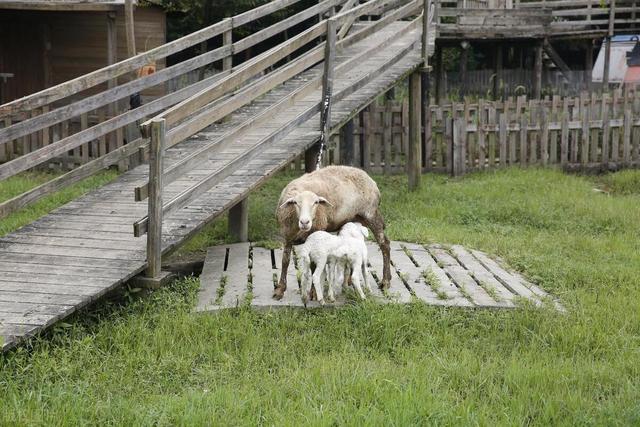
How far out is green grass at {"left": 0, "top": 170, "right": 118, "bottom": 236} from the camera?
10.0m

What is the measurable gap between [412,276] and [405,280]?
0.58ft

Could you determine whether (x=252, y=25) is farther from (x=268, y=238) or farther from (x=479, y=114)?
(x=268, y=238)

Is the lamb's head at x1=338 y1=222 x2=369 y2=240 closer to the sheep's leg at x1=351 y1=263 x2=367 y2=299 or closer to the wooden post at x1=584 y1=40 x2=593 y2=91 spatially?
the sheep's leg at x1=351 y1=263 x2=367 y2=299

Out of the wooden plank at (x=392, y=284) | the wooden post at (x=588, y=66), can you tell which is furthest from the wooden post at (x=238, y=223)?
the wooden post at (x=588, y=66)

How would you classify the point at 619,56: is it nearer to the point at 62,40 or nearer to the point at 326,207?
the point at 62,40

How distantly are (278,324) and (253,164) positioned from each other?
2.84 m

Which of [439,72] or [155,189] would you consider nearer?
[155,189]

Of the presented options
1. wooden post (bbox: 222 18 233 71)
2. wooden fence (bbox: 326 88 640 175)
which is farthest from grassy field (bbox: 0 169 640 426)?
wooden fence (bbox: 326 88 640 175)

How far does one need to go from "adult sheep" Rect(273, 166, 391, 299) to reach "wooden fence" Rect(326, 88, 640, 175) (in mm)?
8061

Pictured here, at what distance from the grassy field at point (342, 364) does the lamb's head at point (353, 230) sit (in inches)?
22.7

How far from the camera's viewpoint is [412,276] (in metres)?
7.51

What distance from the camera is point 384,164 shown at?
15.3m

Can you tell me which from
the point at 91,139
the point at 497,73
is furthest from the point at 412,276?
the point at 497,73

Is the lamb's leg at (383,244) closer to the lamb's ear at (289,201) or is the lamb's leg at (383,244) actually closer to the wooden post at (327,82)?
the lamb's ear at (289,201)
